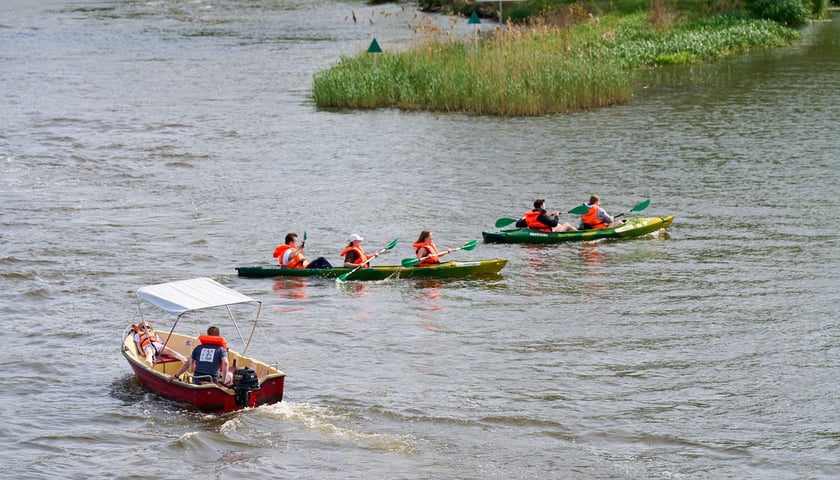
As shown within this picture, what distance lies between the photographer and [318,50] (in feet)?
182

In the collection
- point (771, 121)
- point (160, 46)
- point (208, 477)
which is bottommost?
point (208, 477)

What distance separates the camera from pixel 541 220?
80.9 ft

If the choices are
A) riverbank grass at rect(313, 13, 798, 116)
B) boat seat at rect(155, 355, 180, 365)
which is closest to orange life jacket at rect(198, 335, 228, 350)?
boat seat at rect(155, 355, 180, 365)

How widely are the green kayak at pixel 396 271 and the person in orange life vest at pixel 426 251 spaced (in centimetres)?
16

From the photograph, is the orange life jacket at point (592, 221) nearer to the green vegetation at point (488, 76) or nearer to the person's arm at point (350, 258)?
the person's arm at point (350, 258)

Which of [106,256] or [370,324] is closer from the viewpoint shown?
[370,324]

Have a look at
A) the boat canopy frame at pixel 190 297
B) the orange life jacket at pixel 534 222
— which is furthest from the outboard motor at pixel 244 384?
the orange life jacket at pixel 534 222

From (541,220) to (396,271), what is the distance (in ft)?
13.6

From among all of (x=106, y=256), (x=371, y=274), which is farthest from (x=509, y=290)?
(x=106, y=256)

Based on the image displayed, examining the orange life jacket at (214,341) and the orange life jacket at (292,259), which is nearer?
the orange life jacket at (214,341)

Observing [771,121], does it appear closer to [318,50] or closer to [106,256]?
[106,256]

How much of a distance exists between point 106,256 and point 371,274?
5.95 metres

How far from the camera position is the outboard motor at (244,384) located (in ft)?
49.3

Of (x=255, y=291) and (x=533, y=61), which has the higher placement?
(x=533, y=61)
